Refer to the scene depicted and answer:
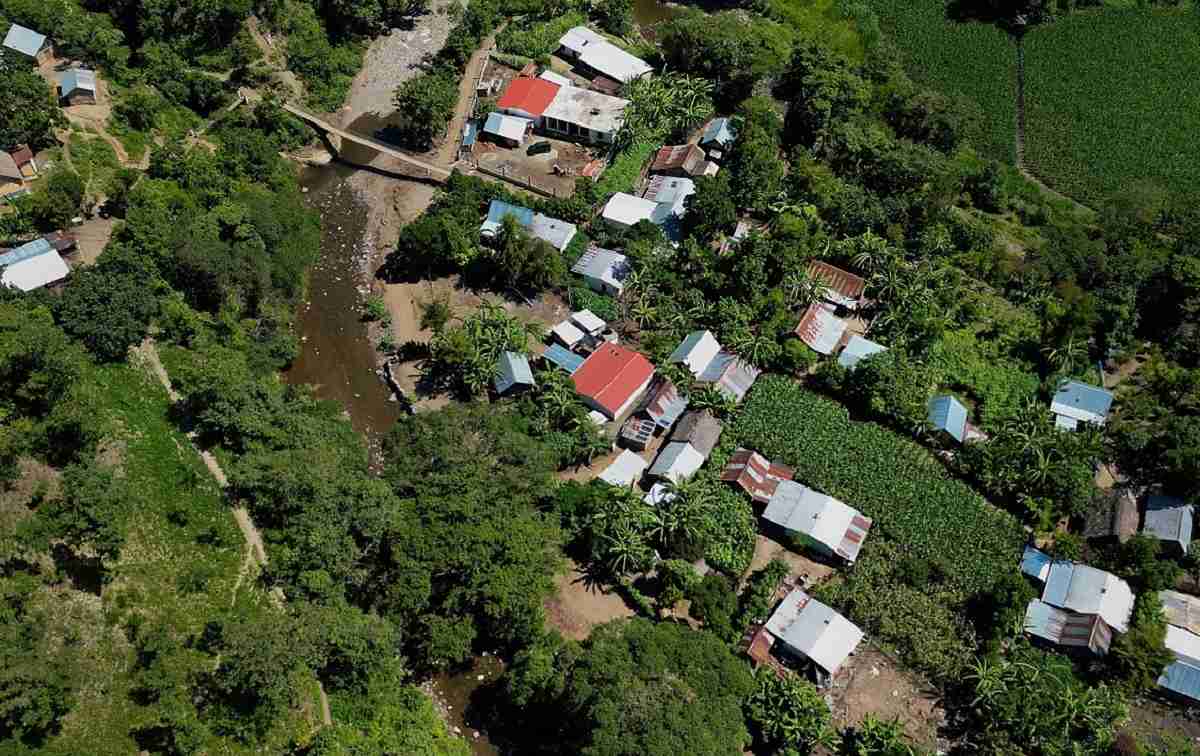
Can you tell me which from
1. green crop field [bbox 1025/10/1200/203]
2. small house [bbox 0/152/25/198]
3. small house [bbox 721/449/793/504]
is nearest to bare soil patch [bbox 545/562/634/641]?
small house [bbox 721/449/793/504]

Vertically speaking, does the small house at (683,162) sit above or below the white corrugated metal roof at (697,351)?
above

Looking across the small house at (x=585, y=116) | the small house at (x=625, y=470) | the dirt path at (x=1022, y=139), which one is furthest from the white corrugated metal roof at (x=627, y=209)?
the dirt path at (x=1022, y=139)

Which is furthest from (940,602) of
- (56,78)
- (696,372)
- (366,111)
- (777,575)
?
(56,78)

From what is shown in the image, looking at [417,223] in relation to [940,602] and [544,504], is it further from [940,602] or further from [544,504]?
[940,602]

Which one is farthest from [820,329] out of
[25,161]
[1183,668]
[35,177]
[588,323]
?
[25,161]

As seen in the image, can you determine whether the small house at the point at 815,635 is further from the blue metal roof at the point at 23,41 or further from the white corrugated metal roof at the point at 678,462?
the blue metal roof at the point at 23,41

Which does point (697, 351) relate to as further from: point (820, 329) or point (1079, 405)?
point (1079, 405)
